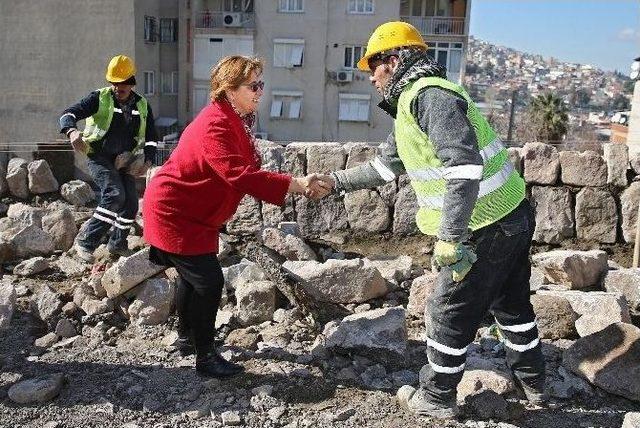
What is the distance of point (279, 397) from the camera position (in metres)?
3.87

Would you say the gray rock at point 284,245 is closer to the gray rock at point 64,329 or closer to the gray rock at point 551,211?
the gray rock at point 64,329

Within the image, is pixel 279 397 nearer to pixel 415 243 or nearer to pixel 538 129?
pixel 415 243

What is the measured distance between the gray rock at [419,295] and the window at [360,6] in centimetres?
2416

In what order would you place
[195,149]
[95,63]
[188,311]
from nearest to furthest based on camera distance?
[195,149] < [188,311] < [95,63]

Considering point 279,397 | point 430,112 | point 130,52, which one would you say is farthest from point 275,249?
point 130,52

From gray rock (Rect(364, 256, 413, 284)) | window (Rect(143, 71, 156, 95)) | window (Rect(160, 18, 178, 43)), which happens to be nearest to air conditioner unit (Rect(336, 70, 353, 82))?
window (Rect(160, 18, 178, 43))

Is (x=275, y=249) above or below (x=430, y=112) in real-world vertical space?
below

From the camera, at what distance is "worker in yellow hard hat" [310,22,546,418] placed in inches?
126

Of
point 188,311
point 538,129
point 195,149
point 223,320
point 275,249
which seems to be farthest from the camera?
point 538,129

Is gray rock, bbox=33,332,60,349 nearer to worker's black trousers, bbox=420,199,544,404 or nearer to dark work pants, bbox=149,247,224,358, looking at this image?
dark work pants, bbox=149,247,224,358

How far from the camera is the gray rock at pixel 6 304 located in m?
4.58

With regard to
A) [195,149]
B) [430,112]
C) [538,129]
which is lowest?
[538,129]

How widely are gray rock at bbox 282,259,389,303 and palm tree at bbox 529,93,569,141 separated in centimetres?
3186

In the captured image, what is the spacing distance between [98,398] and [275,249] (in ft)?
7.70
